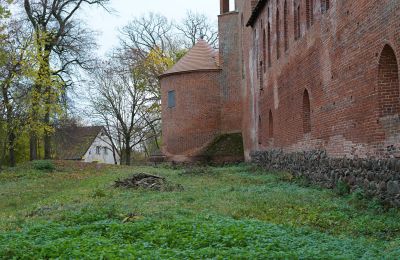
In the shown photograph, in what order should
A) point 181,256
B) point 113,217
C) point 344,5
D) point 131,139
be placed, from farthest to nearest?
point 131,139, point 344,5, point 113,217, point 181,256

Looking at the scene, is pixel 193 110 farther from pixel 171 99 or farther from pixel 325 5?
pixel 325 5

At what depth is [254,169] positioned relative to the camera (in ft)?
74.4

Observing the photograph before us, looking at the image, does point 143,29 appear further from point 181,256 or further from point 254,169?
point 181,256

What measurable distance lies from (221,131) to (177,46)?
19.3m

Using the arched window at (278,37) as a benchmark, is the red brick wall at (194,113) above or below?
below

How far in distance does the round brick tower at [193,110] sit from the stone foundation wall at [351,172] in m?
11.8

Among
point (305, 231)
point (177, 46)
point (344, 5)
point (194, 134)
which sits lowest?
point (305, 231)

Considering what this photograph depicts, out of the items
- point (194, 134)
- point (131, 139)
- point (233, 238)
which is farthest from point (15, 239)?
point (131, 139)

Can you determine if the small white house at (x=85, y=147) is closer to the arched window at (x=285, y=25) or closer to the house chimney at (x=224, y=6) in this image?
the house chimney at (x=224, y=6)

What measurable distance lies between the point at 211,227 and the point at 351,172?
5406 millimetres

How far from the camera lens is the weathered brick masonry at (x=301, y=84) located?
402 inches

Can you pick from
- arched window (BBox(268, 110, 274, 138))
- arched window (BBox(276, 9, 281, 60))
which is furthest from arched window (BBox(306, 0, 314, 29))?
arched window (BBox(268, 110, 274, 138))

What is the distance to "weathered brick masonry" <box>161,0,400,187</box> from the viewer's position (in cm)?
1021

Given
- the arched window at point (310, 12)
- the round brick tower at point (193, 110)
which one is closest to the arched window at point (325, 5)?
the arched window at point (310, 12)
